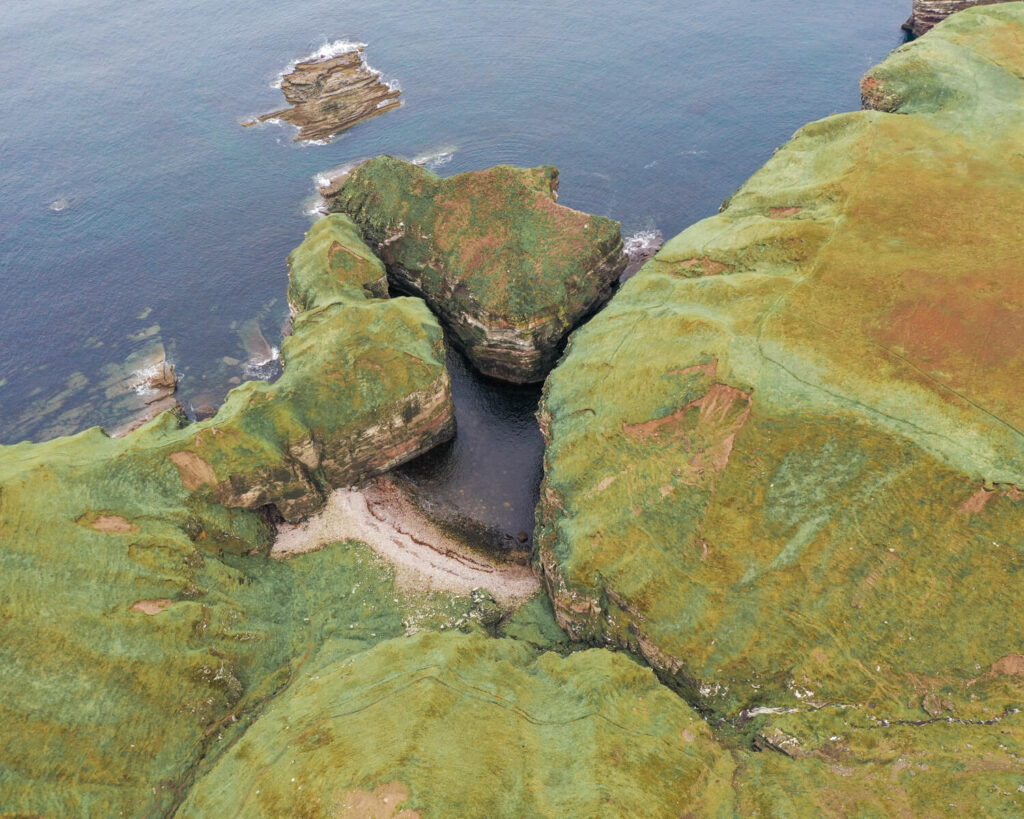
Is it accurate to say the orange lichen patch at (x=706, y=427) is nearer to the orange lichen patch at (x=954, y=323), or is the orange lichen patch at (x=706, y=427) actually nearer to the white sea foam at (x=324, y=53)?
the orange lichen patch at (x=954, y=323)

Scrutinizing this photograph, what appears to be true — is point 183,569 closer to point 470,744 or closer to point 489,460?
point 470,744

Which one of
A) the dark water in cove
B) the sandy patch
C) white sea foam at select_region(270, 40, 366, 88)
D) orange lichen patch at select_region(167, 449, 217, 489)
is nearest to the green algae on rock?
the sandy patch

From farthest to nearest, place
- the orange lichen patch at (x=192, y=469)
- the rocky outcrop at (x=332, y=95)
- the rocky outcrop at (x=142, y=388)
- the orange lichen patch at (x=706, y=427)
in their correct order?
the rocky outcrop at (x=332, y=95)
the rocky outcrop at (x=142, y=388)
the orange lichen patch at (x=192, y=469)
the orange lichen patch at (x=706, y=427)

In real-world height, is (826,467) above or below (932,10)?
below

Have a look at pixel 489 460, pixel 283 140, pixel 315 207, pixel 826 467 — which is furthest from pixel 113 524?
pixel 283 140

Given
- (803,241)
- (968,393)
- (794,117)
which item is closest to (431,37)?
(794,117)

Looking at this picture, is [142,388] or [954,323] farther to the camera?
[142,388]

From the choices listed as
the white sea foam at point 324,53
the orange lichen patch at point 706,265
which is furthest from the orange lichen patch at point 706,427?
the white sea foam at point 324,53
